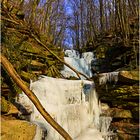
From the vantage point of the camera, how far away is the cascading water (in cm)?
775

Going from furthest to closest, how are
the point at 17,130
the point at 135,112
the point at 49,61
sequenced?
the point at 49,61 → the point at 135,112 → the point at 17,130

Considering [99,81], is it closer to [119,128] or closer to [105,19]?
[119,128]

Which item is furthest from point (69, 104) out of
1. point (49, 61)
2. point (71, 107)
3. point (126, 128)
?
point (49, 61)

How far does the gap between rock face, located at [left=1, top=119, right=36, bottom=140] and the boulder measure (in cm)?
328

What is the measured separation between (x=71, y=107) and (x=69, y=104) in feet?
1.15

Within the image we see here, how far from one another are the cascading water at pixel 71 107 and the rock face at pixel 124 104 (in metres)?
0.31

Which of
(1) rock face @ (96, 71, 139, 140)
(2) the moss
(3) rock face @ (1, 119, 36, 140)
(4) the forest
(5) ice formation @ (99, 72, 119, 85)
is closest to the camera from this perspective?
(3) rock face @ (1, 119, 36, 140)

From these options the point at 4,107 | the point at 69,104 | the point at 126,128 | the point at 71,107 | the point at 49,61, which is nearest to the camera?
the point at 4,107

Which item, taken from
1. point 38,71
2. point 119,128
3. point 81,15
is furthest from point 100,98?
point 81,15

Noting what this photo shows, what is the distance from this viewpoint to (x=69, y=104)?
29.0 ft

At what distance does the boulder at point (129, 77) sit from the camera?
326 inches

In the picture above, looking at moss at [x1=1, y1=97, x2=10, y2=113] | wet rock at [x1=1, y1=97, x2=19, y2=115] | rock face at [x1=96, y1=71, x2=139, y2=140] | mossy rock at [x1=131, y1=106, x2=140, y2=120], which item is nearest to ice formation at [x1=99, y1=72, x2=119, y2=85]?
rock face at [x1=96, y1=71, x2=139, y2=140]

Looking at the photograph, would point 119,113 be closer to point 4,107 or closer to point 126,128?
point 126,128

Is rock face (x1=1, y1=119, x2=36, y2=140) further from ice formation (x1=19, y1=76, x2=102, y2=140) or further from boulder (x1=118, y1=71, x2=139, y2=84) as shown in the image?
boulder (x1=118, y1=71, x2=139, y2=84)
